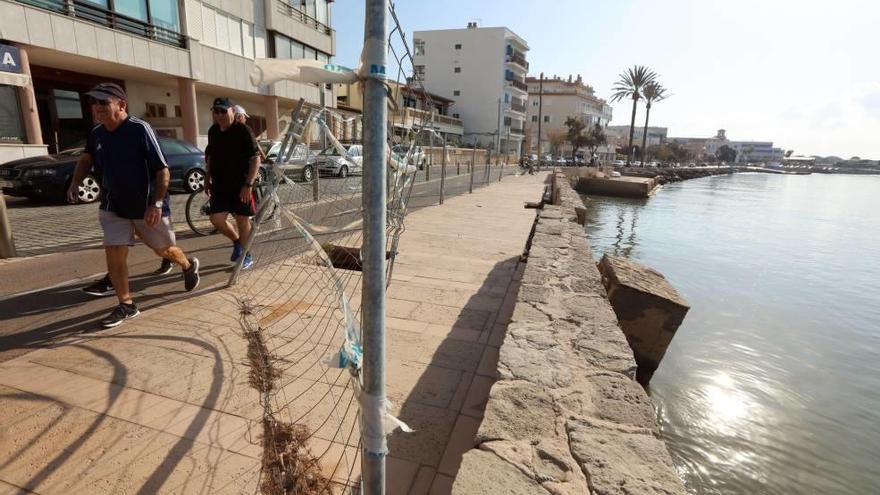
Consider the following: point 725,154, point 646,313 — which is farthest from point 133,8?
point 725,154

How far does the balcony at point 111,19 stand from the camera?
12.7 metres

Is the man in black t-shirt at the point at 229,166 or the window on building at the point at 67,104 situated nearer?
the man in black t-shirt at the point at 229,166

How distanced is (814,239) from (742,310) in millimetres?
14664

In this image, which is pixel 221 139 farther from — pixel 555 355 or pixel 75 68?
pixel 75 68

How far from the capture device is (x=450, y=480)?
6.53ft

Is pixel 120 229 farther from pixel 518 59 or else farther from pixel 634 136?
pixel 634 136

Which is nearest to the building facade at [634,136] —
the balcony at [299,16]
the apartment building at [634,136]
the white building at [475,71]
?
the apartment building at [634,136]

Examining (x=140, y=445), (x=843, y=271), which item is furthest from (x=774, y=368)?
(x=843, y=271)

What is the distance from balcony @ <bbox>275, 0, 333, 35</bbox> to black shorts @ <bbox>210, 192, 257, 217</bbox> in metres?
21.9

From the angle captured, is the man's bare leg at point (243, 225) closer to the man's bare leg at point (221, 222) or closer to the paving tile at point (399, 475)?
the man's bare leg at point (221, 222)

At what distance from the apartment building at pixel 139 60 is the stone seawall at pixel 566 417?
7809 mm

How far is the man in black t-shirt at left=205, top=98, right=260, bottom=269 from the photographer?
4539 mm

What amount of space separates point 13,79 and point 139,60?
4082 mm

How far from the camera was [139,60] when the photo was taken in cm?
1508
